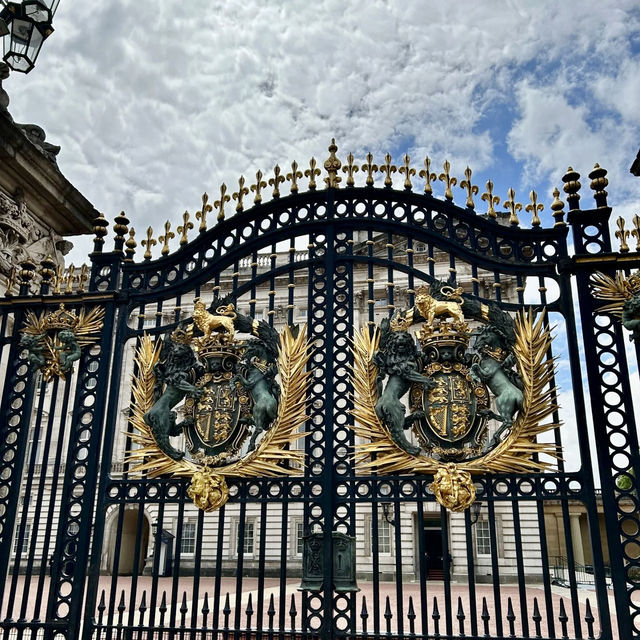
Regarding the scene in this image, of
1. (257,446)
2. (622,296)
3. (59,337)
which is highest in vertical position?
(622,296)

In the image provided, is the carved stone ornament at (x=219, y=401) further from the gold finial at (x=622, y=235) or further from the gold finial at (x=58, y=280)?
the gold finial at (x=622, y=235)

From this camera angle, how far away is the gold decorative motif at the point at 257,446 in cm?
668

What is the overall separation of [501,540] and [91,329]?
13.5m

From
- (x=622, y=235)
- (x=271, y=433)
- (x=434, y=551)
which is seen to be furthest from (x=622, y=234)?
(x=434, y=551)

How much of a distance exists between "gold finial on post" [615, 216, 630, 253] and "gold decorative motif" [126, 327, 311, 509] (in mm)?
3406

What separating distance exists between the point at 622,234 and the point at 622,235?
10 millimetres

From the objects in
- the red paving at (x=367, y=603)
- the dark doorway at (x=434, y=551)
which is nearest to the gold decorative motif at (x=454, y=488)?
the red paving at (x=367, y=603)

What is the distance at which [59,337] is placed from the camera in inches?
297

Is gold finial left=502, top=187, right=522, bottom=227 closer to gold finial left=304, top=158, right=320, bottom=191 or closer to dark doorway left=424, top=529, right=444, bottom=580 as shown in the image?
gold finial left=304, top=158, right=320, bottom=191

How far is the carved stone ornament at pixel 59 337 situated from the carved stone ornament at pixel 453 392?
315 cm

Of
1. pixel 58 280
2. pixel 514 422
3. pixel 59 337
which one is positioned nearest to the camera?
pixel 514 422

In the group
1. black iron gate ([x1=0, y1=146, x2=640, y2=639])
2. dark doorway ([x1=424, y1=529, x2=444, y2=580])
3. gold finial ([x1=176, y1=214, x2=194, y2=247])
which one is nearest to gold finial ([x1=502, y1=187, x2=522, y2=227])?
black iron gate ([x1=0, y1=146, x2=640, y2=639])

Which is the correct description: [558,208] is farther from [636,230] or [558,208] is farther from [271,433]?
[271,433]

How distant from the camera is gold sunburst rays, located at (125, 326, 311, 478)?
22.0 ft
